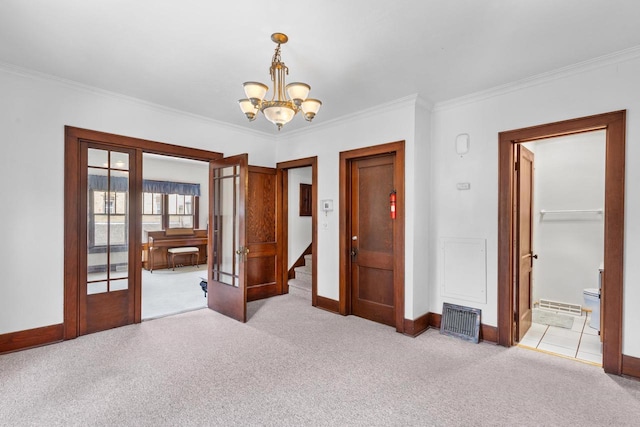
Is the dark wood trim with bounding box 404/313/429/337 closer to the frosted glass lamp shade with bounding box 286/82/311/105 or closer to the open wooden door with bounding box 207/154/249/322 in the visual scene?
the open wooden door with bounding box 207/154/249/322

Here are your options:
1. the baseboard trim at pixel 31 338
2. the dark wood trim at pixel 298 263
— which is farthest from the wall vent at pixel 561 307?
the baseboard trim at pixel 31 338

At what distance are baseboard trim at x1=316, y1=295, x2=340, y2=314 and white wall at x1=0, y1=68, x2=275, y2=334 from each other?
305 centimetres

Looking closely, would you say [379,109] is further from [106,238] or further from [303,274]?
[106,238]

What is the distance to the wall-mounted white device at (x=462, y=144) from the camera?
359cm

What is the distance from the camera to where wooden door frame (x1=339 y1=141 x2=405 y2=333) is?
146 inches

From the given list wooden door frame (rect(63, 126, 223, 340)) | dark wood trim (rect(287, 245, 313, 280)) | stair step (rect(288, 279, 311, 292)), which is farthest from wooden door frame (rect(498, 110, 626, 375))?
wooden door frame (rect(63, 126, 223, 340))

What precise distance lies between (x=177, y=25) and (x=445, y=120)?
9.77 feet

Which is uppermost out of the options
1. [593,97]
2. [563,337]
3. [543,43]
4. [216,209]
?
[543,43]

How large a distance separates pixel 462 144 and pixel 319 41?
2.07 meters

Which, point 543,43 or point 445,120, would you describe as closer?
point 543,43

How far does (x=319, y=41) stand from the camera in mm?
2516

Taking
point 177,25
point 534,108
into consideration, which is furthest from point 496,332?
point 177,25

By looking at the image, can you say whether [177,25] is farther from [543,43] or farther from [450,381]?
[450,381]

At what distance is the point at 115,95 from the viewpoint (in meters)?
3.63
